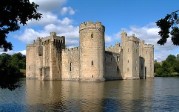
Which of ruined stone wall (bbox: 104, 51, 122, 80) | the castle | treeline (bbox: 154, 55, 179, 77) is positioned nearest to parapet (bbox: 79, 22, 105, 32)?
the castle

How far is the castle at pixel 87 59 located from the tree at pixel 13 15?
30.4 m

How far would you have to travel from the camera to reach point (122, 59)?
50188 millimetres

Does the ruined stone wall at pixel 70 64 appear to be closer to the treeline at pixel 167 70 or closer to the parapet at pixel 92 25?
the parapet at pixel 92 25

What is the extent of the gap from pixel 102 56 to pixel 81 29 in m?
4.38

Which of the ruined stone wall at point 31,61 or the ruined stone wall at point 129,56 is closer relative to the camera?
the ruined stone wall at point 129,56

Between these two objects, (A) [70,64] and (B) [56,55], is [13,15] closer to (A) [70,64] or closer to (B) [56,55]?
(A) [70,64]

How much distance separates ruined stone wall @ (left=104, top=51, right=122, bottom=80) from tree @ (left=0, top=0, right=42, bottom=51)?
120ft

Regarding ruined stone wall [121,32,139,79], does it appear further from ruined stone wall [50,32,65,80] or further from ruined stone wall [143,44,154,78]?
ruined stone wall [50,32,65,80]

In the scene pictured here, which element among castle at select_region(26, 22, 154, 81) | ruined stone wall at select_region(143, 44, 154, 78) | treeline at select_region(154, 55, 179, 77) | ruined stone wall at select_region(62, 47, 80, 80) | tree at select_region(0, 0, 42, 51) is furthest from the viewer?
treeline at select_region(154, 55, 179, 77)

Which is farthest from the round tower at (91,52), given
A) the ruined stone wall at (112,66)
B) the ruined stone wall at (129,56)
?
the ruined stone wall at (129,56)

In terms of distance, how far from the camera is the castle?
3881 cm

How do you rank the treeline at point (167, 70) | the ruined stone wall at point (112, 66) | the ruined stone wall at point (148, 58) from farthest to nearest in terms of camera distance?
1. the treeline at point (167, 70)
2. the ruined stone wall at point (148, 58)
3. the ruined stone wall at point (112, 66)

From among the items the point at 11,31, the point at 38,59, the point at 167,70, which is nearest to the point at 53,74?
the point at 38,59

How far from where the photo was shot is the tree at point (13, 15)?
25.8 feet
